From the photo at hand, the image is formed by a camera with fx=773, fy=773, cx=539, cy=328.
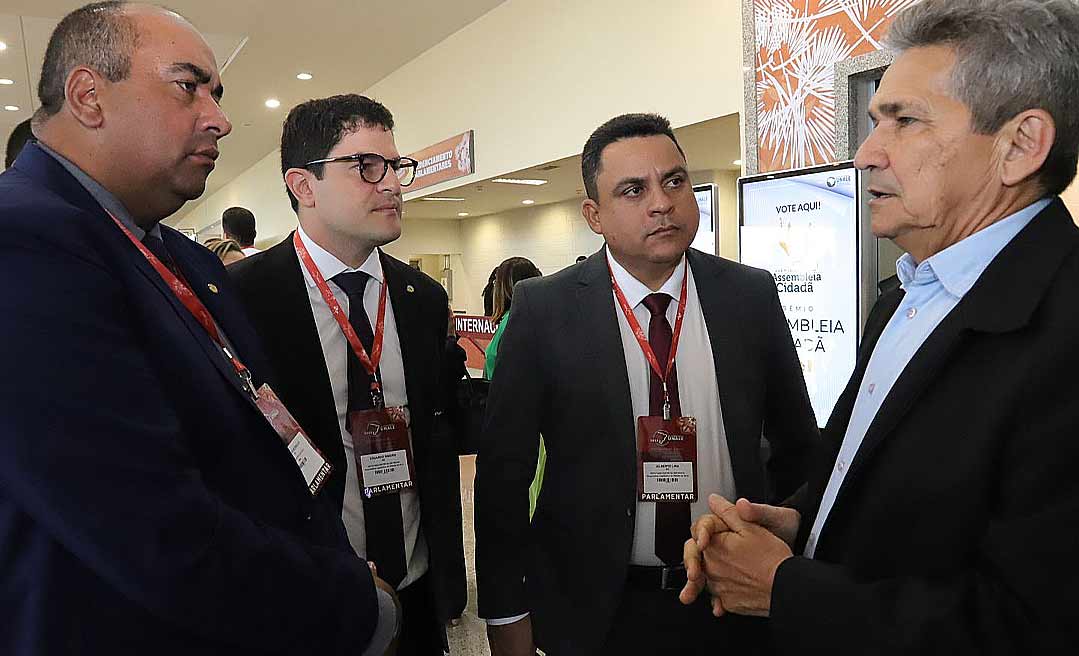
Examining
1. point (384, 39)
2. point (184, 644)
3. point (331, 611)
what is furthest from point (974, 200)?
point (384, 39)

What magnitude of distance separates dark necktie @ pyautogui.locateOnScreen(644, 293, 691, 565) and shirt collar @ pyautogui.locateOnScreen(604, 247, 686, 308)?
2cm

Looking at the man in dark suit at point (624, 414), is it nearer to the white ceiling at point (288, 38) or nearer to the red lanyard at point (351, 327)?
the red lanyard at point (351, 327)

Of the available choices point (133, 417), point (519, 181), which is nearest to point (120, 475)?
point (133, 417)

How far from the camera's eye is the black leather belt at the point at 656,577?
1750mm

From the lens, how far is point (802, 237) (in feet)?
11.2

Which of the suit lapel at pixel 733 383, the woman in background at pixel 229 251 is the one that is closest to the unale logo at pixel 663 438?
the suit lapel at pixel 733 383

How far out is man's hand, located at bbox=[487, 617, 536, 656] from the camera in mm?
1799

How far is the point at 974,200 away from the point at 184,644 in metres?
1.29

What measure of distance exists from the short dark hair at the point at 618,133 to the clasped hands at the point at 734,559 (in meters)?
0.97

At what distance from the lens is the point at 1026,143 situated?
3.62 feet

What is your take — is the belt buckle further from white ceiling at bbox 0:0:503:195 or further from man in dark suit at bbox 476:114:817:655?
white ceiling at bbox 0:0:503:195

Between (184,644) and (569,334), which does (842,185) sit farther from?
(184,644)

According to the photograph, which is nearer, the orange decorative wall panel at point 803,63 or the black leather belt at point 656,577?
the black leather belt at point 656,577

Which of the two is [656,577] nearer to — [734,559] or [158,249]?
[734,559]
